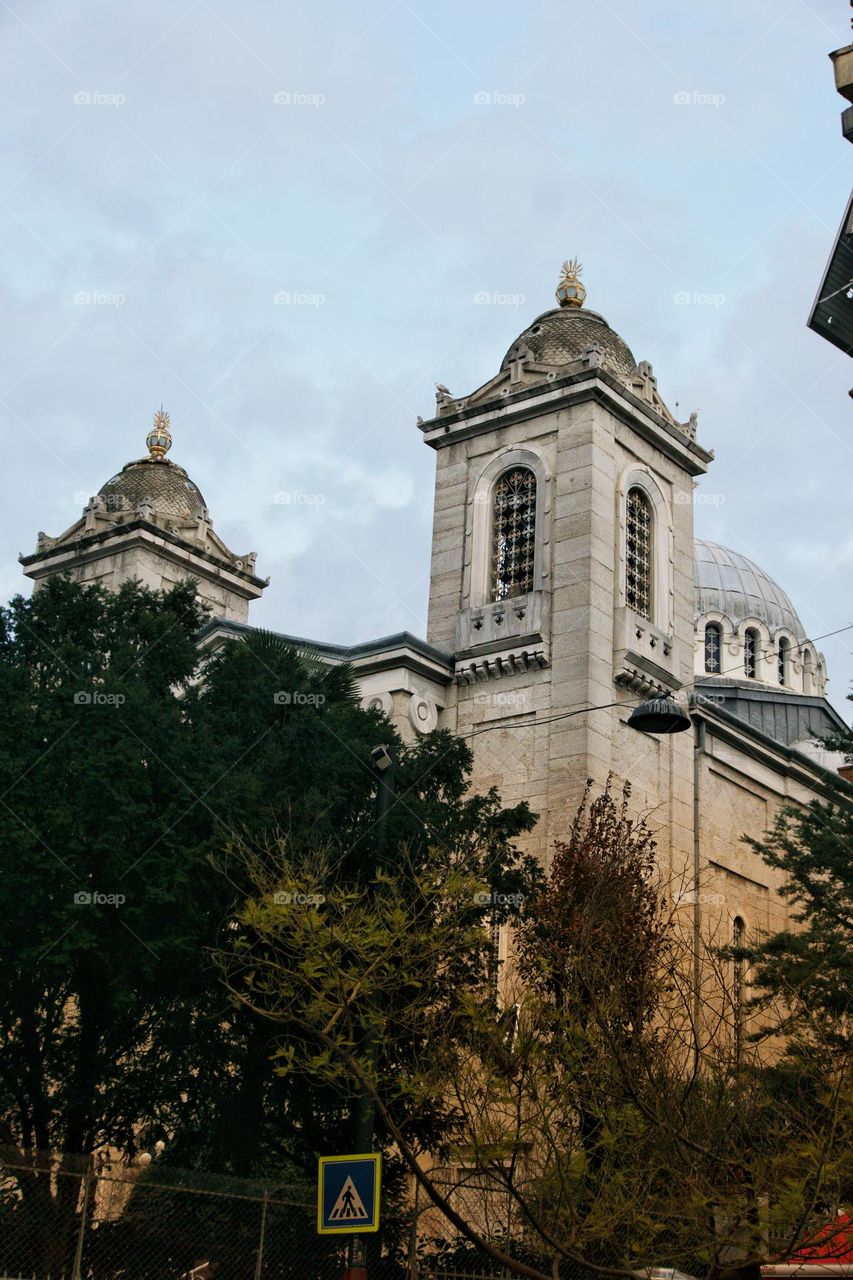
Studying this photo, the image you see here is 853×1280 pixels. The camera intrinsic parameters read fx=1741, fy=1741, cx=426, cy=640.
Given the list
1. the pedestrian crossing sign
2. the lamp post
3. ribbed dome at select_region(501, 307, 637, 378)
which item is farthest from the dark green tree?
ribbed dome at select_region(501, 307, 637, 378)

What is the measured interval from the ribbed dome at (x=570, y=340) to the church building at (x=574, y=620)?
0.05 metres

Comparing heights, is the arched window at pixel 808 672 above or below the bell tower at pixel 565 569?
above

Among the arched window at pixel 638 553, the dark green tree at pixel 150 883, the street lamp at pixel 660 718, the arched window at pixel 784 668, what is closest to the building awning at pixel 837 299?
the street lamp at pixel 660 718

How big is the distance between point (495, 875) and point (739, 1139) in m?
9.86

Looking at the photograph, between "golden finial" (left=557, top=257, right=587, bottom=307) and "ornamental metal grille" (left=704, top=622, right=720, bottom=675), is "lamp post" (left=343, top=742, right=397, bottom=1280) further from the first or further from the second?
"ornamental metal grille" (left=704, top=622, right=720, bottom=675)

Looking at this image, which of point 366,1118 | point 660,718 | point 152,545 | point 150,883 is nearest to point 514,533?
point 152,545

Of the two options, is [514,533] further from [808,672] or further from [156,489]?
[808,672]

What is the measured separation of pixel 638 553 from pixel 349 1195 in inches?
Result: 1072

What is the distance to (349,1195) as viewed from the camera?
50.8ft

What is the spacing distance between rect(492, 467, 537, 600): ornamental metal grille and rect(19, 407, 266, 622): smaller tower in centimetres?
941

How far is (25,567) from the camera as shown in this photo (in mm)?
49625

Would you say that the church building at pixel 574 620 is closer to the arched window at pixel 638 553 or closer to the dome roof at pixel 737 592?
the arched window at pixel 638 553

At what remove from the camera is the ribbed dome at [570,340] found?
42219 millimetres

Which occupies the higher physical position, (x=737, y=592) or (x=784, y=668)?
(x=737, y=592)
